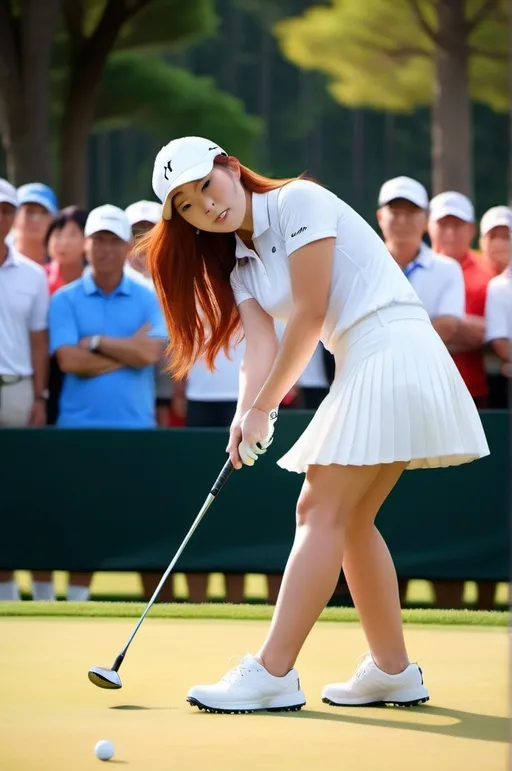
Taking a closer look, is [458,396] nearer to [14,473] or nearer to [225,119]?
[14,473]

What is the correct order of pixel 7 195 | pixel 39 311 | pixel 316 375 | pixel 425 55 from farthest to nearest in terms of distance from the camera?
1. pixel 425 55
2. pixel 7 195
3. pixel 316 375
4. pixel 39 311

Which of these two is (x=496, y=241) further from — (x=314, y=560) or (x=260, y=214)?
(x=314, y=560)

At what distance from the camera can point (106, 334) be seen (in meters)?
7.35

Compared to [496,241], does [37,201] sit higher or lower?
higher

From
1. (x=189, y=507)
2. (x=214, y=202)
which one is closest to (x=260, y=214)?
(x=214, y=202)

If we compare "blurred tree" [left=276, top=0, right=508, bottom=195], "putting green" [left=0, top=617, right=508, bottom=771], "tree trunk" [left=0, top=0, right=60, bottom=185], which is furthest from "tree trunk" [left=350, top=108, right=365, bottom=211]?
"putting green" [left=0, top=617, right=508, bottom=771]

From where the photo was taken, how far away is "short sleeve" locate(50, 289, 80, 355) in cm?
730

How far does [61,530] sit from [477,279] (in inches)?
96.0

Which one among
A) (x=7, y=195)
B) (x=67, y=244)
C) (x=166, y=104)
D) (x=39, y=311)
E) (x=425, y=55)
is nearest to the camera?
(x=39, y=311)

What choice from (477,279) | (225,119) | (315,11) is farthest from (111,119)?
(477,279)

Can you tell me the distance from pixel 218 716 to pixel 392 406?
896 millimetres

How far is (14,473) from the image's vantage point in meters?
7.05

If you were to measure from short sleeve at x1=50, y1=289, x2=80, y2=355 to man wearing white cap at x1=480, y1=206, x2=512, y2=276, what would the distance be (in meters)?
2.21

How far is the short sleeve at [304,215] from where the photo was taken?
3.88 metres
